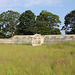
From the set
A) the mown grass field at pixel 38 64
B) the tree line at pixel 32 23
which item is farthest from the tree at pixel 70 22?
the mown grass field at pixel 38 64

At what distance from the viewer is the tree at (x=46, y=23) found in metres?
38.8

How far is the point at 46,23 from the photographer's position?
39.8 m

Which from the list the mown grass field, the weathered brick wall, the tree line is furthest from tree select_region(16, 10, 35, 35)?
the mown grass field

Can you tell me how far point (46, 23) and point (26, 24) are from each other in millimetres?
7103

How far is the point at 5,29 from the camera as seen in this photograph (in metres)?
43.9

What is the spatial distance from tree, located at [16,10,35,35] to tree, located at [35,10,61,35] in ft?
6.26

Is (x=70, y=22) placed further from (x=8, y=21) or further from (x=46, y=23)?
(x=8, y=21)

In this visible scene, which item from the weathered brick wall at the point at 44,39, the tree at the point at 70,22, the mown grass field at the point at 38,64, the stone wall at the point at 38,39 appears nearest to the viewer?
the mown grass field at the point at 38,64

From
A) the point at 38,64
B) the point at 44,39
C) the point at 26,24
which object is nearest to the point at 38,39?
the point at 44,39

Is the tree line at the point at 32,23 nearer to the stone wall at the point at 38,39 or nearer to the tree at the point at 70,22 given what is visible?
the tree at the point at 70,22

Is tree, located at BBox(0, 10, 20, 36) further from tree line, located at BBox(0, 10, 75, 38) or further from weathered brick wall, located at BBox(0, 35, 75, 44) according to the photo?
weathered brick wall, located at BBox(0, 35, 75, 44)

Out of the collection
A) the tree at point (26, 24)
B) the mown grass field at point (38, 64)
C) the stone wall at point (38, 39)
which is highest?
the tree at point (26, 24)

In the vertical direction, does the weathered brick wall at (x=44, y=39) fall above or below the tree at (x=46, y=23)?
below

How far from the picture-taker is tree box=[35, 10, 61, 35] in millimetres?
38812
